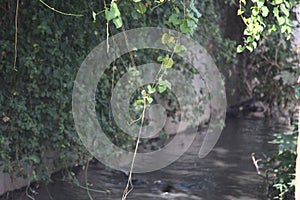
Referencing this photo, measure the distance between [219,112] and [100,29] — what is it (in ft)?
14.9

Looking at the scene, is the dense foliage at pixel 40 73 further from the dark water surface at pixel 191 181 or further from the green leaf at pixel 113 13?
the green leaf at pixel 113 13

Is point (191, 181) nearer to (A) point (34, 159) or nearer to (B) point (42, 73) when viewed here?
(A) point (34, 159)

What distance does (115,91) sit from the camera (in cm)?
546

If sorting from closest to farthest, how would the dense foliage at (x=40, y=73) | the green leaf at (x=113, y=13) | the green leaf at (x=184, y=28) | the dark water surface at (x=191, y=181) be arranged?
the green leaf at (x=113, y=13), the green leaf at (x=184, y=28), the dense foliage at (x=40, y=73), the dark water surface at (x=191, y=181)

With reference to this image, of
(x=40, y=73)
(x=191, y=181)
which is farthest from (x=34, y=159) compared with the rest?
(x=191, y=181)

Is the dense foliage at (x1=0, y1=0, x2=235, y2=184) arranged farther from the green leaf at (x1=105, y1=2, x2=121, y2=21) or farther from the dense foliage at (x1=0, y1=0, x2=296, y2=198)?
the green leaf at (x1=105, y1=2, x2=121, y2=21)

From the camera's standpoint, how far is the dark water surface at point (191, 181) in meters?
5.76

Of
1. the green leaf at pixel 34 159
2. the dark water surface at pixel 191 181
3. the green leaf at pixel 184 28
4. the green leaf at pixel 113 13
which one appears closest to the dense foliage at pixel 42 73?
the green leaf at pixel 34 159

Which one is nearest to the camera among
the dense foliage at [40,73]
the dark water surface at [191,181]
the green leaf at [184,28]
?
the green leaf at [184,28]

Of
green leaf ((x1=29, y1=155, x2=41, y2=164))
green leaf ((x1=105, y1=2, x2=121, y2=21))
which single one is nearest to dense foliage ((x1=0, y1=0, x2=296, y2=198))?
green leaf ((x1=29, y1=155, x2=41, y2=164))

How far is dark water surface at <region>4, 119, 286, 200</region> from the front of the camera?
18.9ft

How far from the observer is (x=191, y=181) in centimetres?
639

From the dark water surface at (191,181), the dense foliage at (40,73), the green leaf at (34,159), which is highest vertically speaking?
the dense foliage at (40,73)

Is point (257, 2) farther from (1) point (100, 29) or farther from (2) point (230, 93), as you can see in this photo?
(2) point (230, 93)
